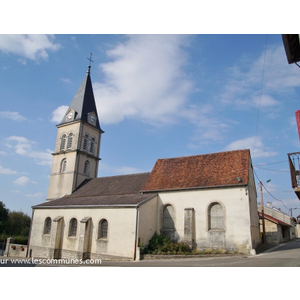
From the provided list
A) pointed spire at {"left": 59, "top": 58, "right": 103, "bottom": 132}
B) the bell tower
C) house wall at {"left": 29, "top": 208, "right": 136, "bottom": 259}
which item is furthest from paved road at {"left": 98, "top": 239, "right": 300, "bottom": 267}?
pointed spire at {"left": 59, "top": 58, "right": 103, "bottom": 132}

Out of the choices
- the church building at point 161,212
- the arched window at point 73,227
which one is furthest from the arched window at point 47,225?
the arched window at point 73,227

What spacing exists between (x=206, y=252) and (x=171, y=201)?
477 centimetres

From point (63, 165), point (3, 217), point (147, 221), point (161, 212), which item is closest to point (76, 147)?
point (63, 165)

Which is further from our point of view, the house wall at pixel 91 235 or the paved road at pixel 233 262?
the house wall at pixel 91 235

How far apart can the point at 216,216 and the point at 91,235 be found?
9910 millimetres

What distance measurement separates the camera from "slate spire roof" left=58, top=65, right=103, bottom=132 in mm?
32928

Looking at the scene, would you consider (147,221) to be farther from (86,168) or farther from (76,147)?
(76,147)

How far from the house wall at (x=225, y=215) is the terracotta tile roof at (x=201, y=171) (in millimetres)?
682

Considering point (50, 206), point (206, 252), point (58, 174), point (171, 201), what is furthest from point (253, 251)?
point (58, 174)

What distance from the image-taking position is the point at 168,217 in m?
21.0

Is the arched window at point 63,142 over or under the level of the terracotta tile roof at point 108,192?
over

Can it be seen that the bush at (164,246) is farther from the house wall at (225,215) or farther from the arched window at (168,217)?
the house wall at (225,215)

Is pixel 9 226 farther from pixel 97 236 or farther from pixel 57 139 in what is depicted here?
pixel 97 236

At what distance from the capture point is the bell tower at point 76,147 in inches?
1192
